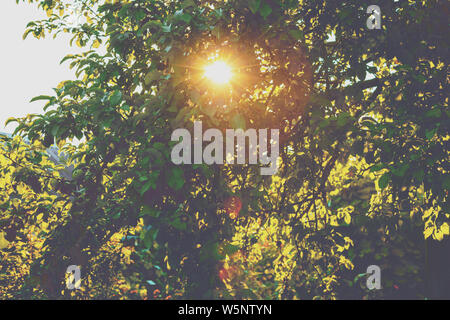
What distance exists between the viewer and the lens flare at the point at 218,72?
4016 mm

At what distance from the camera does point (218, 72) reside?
13.8 ft

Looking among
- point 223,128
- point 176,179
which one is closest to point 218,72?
point 223,128

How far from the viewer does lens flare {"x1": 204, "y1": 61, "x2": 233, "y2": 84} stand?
4016mm

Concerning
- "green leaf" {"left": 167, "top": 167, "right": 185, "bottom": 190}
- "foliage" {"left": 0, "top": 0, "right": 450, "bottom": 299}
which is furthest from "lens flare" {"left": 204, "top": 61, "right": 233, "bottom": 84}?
"green leaf" {"left": 167, "top": 167, "right": 185, "bottom": 190}

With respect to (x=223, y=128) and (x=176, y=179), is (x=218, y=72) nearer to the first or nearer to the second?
(x=223, y=128)

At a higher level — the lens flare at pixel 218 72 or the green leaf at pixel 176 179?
the lens flare at pixel 218 72

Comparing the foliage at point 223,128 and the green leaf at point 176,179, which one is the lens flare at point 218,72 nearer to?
the foliage at point 223,128

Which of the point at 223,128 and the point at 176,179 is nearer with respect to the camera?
the point at 176,179

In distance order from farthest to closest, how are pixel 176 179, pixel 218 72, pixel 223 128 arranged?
pixel 223 128 → pixel 218 72 → pixel 176 179

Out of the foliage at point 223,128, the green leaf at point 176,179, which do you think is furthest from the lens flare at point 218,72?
the green leaf at point 176,179

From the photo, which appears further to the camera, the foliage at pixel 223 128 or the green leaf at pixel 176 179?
the foliage at pixel 223 128

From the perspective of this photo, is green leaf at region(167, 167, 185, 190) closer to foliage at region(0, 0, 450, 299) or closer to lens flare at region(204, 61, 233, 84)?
foliage at region(0, 0, 450, 299)

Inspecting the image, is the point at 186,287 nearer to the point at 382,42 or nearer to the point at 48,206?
the point at 48,206

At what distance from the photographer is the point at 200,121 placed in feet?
13.5
